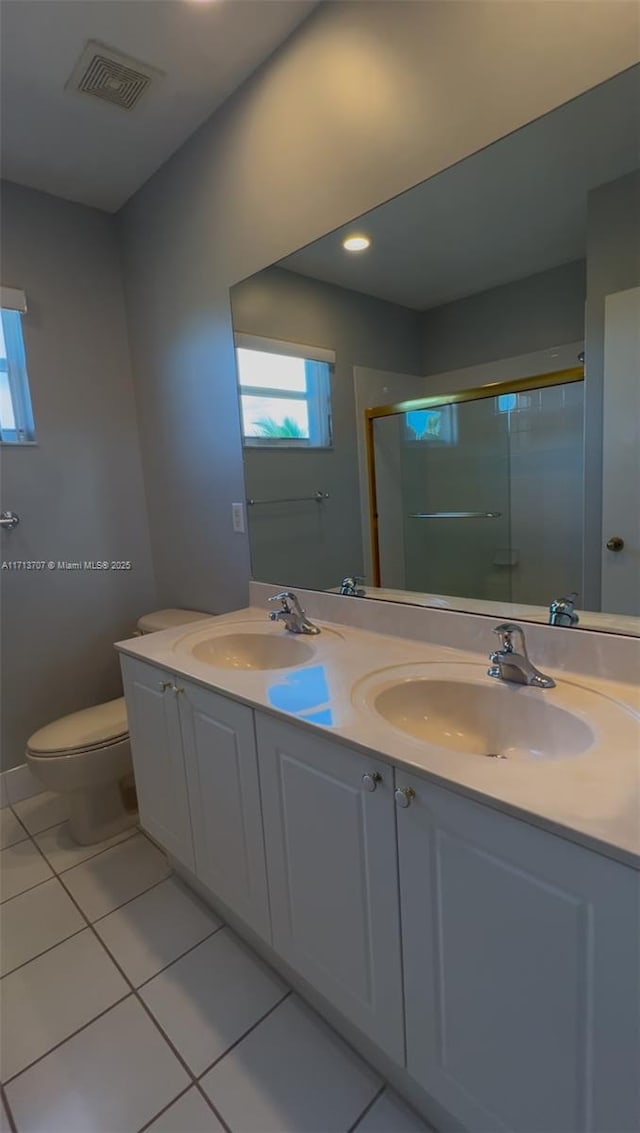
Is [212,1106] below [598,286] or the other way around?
below

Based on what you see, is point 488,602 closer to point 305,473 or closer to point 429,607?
point 429,607

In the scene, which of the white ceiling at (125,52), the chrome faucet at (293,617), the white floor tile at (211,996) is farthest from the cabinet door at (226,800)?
the white ceiling at (125,52)

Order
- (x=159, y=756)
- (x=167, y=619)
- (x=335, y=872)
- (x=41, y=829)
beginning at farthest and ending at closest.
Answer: (x=167, y=619) → (x=41, y=829) → (x=159, y=756) → (x=335, y=872)

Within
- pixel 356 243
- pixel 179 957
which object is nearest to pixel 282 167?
pixel 356 243

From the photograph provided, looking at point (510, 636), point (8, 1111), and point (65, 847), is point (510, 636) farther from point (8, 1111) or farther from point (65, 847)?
point (65, 847)

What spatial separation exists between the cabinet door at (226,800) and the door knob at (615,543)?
0.85 metres

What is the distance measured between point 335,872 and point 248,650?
2.58 ft

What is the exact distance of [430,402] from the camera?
1.38 meters

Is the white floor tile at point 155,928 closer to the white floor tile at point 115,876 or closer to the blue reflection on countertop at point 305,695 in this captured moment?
the white floor tile at point 115,876

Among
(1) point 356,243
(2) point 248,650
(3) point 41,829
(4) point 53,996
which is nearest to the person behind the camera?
(4) point 53,996

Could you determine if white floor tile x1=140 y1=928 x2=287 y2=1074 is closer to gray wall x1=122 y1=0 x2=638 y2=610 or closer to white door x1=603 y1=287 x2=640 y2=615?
gray wall x1=122 y1=0 x2=638 y2=610

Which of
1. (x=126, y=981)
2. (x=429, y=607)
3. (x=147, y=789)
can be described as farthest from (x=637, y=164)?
(x=126, y=981)

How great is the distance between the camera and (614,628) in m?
1.08

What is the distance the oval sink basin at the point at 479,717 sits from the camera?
0.97 metres
